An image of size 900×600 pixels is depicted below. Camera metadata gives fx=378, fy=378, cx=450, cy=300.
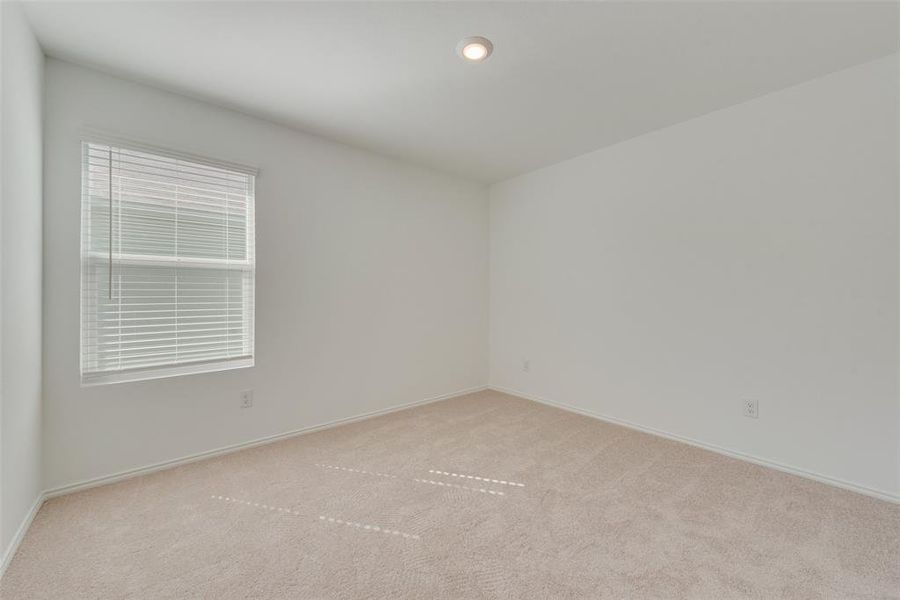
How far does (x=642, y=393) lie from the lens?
303 cm

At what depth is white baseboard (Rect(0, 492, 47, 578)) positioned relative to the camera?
4.94 ft

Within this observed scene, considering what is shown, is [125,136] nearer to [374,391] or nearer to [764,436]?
[374,391]

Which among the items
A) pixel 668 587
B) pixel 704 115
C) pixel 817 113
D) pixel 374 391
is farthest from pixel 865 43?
pixel 374 391

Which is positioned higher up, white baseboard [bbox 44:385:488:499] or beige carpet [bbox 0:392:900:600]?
white baseboard [bbox 44:385:488:499]

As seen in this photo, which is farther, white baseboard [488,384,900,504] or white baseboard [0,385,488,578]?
white baseboard [488,384,900,504]

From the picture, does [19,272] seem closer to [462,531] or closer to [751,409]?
[462,531]

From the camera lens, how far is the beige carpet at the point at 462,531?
1.43 m

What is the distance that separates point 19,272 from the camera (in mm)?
1662

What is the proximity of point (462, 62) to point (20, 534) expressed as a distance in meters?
3.07

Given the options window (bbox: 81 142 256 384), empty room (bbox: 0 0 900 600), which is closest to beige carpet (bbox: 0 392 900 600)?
empty room (bbox: 0 0 900 600)

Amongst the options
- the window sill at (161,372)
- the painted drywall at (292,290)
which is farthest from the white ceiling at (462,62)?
the window sill at (161,372)

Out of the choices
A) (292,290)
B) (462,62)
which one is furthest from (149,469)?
(462,62)

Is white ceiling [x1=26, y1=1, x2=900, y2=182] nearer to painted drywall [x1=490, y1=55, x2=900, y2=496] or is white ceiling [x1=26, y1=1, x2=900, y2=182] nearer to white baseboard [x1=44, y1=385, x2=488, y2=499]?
painted drywall [x1=490, y1=55, x2=900, y2=496]

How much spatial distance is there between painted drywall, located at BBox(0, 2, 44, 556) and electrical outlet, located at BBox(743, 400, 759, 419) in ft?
12.6
